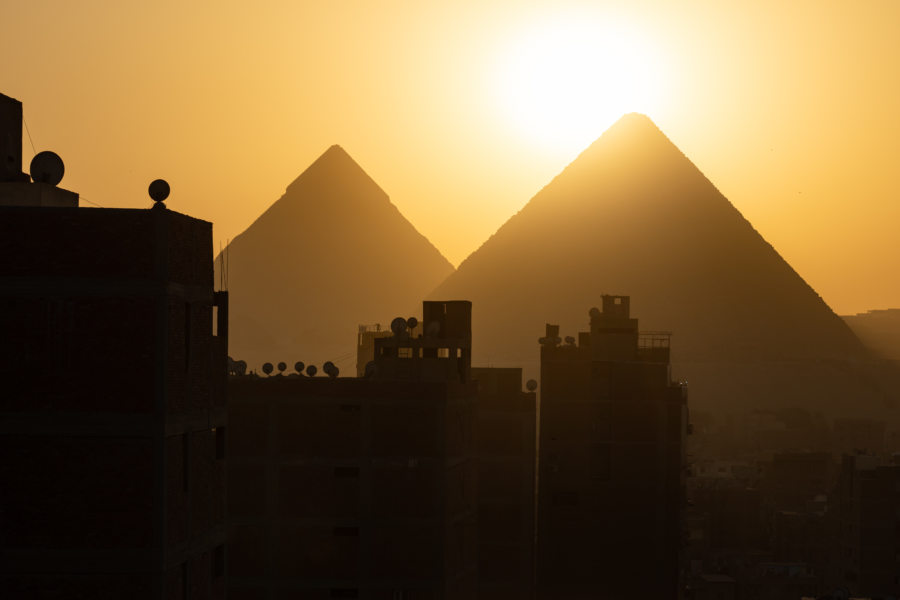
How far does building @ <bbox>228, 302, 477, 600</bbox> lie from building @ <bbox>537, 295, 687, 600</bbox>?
1032 centimetres

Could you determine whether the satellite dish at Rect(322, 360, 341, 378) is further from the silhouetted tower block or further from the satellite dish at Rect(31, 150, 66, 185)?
the satellite dish at Rect(31, 150, 66, 185)

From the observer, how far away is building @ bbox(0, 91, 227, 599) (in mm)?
26109

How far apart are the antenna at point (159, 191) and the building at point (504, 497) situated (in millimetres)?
34625

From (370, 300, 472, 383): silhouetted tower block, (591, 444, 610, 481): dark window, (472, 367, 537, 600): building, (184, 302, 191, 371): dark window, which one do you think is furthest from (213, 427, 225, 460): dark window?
(591, 444, 610, 481): dark window

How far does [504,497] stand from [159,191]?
3646cm

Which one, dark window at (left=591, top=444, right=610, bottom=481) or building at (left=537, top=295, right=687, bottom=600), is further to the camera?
dark window at (left=591, top=444, right=610, bottom=481)

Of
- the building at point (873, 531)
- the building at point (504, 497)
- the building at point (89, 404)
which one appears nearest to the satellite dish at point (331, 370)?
the building at point (504, 497)

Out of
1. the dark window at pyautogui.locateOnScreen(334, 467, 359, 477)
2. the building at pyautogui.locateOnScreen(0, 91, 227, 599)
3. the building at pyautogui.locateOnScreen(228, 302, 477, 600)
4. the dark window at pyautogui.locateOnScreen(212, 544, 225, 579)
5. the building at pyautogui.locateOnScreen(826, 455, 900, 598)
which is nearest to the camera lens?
the building at pyautogui.locateOnScreen(0, 91, 227, 599)

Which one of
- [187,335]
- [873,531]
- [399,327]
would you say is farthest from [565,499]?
[187,335]

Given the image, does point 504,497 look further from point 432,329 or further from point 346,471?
point 346,471

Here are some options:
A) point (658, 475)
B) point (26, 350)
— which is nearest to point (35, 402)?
point (26, 350)

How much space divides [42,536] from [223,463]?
4.65m

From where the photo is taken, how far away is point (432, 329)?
54.2 m

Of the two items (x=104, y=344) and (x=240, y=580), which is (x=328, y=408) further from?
(x=104, y=344)
